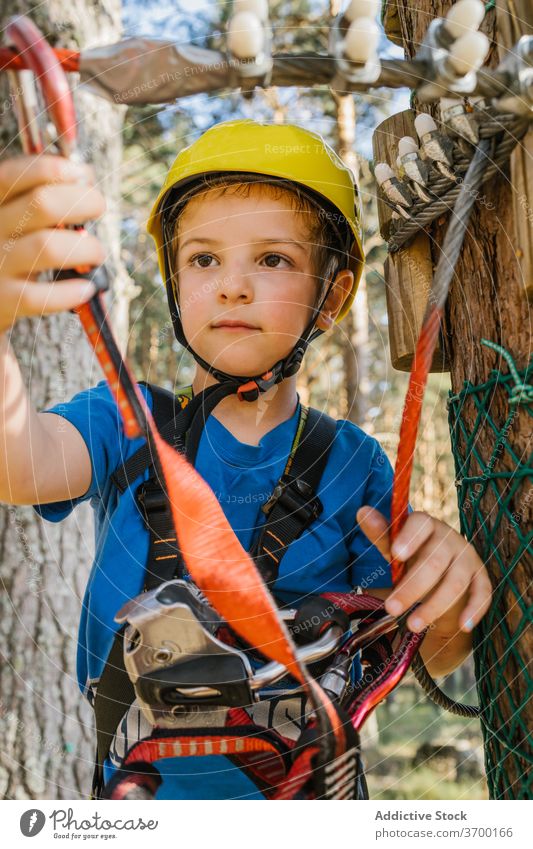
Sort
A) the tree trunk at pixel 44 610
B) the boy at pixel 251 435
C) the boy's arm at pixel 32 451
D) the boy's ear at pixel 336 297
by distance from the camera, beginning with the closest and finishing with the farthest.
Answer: the boy's arm at pixel 32 451
the boy at pixel 251 435
the boy's ear at pixel 336 297
the tree trunk at pixel 44 610

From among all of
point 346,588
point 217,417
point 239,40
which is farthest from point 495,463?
point 239,40

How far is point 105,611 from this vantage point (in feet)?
5.84

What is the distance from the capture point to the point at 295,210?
78.9 inches

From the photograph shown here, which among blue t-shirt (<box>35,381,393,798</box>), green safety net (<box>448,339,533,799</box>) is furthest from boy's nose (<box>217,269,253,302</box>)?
green safety net (<box>448,339,533,799</box>)

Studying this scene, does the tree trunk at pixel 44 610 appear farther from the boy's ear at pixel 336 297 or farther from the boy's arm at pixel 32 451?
the boy's arm at pixel 32 451

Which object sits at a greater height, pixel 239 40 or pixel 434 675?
pixel 239 40

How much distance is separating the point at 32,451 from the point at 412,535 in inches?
30.1

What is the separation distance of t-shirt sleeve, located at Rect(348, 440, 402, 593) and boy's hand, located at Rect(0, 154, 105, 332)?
104cm

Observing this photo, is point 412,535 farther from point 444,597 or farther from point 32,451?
point 32,451

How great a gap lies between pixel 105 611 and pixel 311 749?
61 cm

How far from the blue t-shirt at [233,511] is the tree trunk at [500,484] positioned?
1.07 ft

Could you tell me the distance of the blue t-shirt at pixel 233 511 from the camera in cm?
179

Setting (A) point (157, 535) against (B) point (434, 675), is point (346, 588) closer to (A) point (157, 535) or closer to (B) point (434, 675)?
(B) point (434, 675)

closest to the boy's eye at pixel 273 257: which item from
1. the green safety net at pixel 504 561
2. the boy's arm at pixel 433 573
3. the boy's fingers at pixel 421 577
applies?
the green safety net at pixel 504 561
